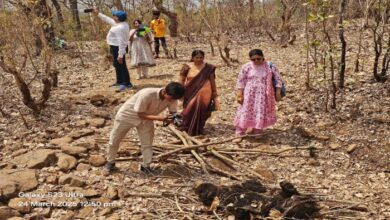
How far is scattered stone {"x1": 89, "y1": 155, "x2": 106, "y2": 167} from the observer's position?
4.66 m

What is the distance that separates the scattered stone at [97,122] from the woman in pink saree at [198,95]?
48.4 inches

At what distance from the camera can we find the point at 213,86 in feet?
18.9

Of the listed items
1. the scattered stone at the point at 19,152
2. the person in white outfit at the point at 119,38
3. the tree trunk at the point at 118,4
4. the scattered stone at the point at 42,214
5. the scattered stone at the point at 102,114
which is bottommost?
the scattered stone at the point at 42,214

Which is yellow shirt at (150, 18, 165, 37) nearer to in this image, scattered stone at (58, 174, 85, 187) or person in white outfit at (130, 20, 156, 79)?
person in white outfit at (130, 20, 156, 79)

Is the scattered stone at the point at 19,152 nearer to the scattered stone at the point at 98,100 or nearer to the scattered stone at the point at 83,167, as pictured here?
the scattered stone at the point at 83,167

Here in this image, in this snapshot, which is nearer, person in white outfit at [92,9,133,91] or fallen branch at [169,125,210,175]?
fallen branch at [169,125,210,175]

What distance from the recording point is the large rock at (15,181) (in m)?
3.89

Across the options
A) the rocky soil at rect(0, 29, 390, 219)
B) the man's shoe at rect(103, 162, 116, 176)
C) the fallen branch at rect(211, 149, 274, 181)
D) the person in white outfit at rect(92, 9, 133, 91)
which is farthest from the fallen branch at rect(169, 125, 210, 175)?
the person in white outfit at rect(92, 9, 133, 91)

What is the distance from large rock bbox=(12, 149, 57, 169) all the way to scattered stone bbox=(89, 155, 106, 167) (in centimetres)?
41

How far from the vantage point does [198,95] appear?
5699mm

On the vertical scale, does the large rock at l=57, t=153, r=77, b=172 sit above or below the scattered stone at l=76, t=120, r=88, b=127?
below

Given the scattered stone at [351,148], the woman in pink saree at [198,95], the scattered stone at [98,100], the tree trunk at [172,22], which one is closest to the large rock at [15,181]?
the woman in pink saree at [198,95]

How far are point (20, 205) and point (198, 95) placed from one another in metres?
2.74

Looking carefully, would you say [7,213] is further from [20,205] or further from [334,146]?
[334,146]
